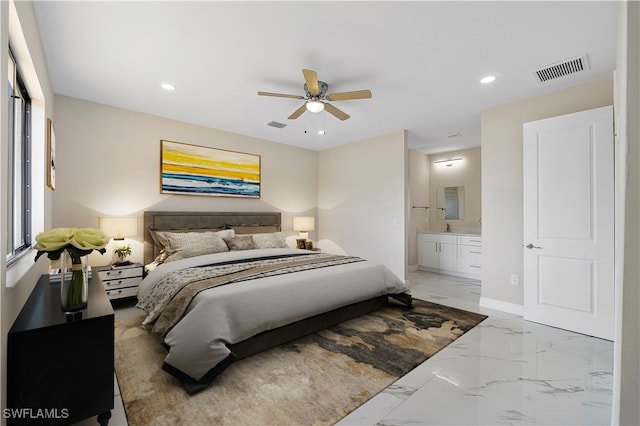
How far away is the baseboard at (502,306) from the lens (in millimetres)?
3406

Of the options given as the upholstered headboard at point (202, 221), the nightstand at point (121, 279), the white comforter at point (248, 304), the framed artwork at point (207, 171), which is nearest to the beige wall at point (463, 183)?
the white comforter at point (248, 304)

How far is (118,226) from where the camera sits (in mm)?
3514

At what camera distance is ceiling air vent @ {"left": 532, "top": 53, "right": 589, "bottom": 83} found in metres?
2.56

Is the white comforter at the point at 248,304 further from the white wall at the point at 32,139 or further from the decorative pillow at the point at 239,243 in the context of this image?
the white wall at the point at 32,139

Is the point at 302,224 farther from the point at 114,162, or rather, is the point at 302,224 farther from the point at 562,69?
the point at 562,69

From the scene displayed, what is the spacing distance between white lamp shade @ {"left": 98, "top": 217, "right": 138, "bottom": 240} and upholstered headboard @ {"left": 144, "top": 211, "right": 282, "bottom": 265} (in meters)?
0.38

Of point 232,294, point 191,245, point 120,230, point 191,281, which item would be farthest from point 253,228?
point 232,294

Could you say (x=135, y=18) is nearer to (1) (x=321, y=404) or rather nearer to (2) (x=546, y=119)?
(1) (x=321, y=404)

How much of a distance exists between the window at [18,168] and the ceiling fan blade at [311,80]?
76.7 inches

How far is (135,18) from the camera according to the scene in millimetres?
2072

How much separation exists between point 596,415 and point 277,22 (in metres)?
3.24

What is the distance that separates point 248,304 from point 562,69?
3.55 meters

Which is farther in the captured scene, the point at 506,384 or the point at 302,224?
the point at 302,224

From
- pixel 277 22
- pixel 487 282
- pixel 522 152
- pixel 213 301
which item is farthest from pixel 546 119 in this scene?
pixel 213 301
